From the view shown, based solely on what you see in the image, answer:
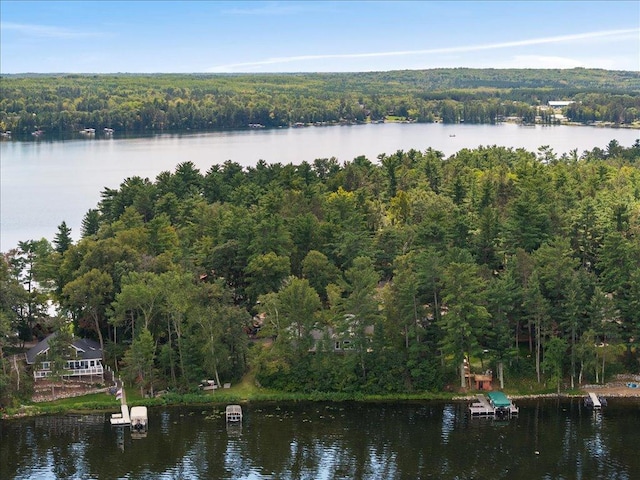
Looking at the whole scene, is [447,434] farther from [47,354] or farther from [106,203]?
[106,203]

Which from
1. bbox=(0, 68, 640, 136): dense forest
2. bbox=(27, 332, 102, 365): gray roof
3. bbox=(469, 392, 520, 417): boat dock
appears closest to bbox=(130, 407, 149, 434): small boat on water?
bbox=(27, 332, 102, 365): gray roof

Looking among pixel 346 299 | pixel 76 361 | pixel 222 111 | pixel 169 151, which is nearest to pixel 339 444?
pixel 346 299

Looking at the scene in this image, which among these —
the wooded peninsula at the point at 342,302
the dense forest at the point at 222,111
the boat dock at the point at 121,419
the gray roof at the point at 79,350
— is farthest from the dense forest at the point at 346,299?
the dense forest at the point at 222,111

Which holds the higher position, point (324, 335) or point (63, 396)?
point (324, 335)

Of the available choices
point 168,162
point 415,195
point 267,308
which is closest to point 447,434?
point 267,308

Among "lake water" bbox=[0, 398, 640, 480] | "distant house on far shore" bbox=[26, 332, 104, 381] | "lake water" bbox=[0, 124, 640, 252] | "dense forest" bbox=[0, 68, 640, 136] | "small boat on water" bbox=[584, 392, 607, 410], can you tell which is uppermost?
"dense forest" bbox=[0, 68, 640, 136]

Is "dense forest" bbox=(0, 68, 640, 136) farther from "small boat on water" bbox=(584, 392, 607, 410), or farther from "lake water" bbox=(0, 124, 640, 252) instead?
"small boat on water" bbox=(584, 392, 607, 410)

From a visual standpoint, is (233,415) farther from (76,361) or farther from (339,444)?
(76,361)
